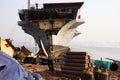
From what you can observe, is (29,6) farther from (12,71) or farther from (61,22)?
(12,71)

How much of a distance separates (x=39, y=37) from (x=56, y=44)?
3.78m

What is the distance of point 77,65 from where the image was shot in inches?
675

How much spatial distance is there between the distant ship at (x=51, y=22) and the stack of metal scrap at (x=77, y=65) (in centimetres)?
2349

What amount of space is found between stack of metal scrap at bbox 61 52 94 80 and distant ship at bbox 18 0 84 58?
23.5 metres

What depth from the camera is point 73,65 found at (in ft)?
57.2

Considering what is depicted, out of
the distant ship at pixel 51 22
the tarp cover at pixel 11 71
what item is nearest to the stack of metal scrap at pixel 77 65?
the tarp cover at pixel 11 71

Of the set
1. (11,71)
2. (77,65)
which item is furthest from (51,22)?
(11,71)

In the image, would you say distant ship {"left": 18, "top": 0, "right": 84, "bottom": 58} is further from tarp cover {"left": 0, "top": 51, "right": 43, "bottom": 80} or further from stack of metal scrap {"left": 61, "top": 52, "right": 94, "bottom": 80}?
tarp cover {"left": 0, "top": 51, "right": 43, "bottom": 80}

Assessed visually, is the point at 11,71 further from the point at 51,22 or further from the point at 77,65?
the point at 51,22

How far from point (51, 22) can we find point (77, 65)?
26.9 metres

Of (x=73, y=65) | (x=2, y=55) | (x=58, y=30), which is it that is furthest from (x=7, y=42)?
(x=2, y=55)

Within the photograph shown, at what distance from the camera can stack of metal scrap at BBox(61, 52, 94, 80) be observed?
16.5m

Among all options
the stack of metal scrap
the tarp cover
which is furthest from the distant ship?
the tarp cover

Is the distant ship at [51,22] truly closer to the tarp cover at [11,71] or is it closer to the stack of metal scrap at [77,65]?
the stack of metal scrap at [77,65]
